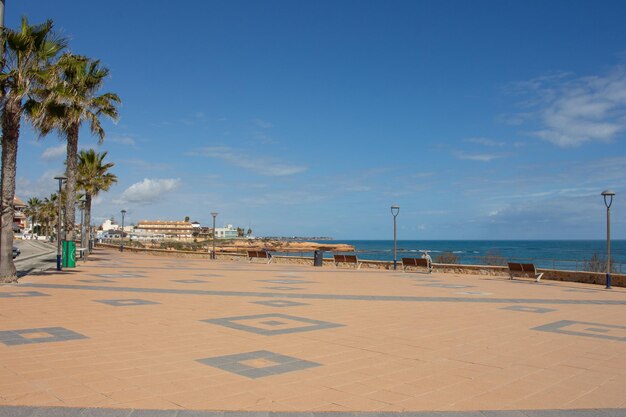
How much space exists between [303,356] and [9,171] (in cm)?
1375

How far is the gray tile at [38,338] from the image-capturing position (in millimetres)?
7520

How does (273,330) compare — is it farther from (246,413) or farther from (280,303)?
(246,413)

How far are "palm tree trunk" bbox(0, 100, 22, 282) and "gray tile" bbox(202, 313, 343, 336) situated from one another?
9.79 metres

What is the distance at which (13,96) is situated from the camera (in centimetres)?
1611

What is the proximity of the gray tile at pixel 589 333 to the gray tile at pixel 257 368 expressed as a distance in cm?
532

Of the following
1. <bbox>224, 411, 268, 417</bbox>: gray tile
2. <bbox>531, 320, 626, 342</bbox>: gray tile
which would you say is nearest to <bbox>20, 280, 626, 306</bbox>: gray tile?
<bbox>531, 320, 626, 342</bbox>: gray tile

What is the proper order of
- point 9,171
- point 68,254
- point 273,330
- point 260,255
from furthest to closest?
point 260,255, point 68,254, point 9,171, point 273,330

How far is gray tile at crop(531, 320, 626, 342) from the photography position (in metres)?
9.12

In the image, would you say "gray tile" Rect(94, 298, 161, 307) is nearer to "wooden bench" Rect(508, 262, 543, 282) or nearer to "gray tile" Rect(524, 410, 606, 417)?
"gray tile" Rect(524, 410, 606, 417)

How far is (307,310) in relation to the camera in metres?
11.7

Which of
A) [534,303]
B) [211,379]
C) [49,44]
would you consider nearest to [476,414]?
[211,379]

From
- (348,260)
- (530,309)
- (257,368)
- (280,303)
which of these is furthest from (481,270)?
(257,368)

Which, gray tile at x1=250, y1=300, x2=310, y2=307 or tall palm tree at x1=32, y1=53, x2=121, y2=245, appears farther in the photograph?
tall palm tree at x1=32, y1=53, x2=121, y2=245

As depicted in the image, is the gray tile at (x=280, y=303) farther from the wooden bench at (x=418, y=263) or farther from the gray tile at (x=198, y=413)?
the wooden bench at (x=418, y=263)
